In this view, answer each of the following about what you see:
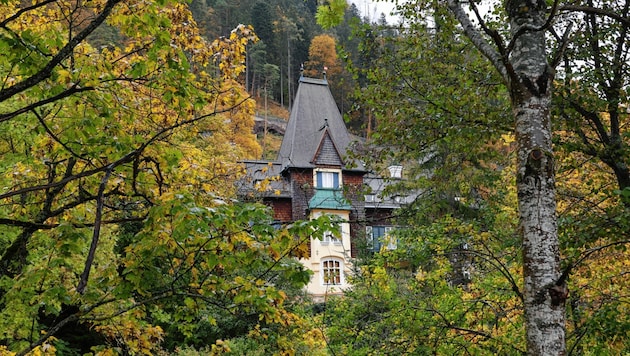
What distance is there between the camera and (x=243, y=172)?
6383mm

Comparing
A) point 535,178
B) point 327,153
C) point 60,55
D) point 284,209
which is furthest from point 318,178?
point 535,178

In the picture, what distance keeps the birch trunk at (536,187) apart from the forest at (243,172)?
0.03ft

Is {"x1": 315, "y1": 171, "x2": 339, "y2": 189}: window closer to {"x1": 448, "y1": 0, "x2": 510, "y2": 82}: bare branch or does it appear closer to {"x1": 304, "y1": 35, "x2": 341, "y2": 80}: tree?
{"x1": 448, "y1": 0, "x2": 510, "y2": 82}: bare branch

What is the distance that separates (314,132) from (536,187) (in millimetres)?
24234

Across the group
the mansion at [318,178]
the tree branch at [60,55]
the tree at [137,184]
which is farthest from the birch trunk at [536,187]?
the mansion at [318,178]

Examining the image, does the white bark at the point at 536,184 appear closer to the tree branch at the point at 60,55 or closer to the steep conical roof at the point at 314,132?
the tree branch at the point at 60,55

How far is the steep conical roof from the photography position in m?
26.3

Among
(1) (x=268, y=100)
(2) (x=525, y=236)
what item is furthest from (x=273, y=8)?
(2) (x=525, y=236)

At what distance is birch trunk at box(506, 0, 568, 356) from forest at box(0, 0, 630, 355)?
0.01 meters

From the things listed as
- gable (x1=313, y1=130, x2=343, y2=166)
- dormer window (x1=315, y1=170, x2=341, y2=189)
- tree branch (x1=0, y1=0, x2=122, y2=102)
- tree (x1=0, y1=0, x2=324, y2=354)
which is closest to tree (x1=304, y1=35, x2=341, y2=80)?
gable (x1=313, y1=130, x2=343, y2=166)

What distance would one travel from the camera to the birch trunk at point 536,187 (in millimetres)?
2885

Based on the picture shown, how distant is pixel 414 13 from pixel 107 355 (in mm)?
4923

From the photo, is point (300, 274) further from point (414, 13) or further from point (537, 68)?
point (414, 13)

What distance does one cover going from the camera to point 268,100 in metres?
55.6
